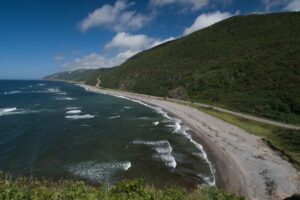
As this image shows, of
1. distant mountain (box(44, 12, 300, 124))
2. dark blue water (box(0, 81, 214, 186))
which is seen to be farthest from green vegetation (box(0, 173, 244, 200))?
distant mountain (box(44, 12, 300, 124))

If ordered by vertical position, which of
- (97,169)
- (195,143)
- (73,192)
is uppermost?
(73,192)

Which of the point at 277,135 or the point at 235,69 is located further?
the point at 235,69

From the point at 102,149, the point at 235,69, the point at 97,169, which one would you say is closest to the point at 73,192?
the point at 97,169

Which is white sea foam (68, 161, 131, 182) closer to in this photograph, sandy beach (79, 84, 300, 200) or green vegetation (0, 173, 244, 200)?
sandy beach (79, 84, 300, 200)

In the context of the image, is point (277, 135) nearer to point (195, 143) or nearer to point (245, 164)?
point (195, 143)

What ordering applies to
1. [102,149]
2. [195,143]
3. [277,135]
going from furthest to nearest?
[277,135], [195,143], [102,149]

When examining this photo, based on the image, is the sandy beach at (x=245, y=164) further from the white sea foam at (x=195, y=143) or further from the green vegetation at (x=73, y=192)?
the green vegetation at (x=73, y=192)

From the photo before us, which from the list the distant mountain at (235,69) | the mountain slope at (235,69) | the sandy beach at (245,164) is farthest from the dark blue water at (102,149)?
the distant mountain at (235,69)

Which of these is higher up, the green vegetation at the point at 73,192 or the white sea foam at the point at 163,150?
the green vegetation at the point at 73,192
